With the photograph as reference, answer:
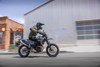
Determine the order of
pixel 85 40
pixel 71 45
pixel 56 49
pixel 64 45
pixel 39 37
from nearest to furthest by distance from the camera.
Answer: pixel 56 49 → pixel 39 37 → pixel 64 45 → pixel 71 45 → pixel 85 40

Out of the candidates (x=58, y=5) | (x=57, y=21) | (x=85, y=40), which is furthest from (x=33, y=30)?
(x=85, y=40)

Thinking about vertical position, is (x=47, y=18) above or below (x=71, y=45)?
above

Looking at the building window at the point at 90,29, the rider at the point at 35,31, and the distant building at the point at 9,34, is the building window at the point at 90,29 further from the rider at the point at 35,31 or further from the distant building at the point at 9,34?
the distant building at the point at 9,34

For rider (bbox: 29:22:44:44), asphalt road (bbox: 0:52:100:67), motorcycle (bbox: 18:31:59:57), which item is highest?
rider (bbox: 29:22:44:44)

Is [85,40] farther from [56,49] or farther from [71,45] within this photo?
[56,49]

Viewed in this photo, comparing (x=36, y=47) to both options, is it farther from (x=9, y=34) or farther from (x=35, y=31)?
(x=9, y=34)

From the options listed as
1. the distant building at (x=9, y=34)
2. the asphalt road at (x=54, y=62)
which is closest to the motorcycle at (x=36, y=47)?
A: the asphalt road at (x=54, y=62)

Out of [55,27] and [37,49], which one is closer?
[37,49]

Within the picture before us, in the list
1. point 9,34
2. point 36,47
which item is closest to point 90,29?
point 36,47

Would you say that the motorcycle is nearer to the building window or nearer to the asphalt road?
the asphalt road

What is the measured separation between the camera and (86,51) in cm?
623

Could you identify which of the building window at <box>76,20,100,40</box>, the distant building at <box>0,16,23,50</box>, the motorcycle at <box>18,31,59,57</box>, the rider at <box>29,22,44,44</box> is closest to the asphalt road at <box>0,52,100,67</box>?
the motorcycle at <box>18,31,59,57</box>

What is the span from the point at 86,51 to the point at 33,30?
1.89 metres

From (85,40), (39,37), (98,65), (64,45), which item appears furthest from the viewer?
(85,40)
